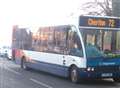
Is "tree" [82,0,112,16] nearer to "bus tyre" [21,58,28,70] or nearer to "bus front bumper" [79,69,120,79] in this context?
"bus tyre" [21,58,28,70]

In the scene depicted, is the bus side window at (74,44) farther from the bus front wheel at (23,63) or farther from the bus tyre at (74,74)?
the bus front wheel at (23,63)

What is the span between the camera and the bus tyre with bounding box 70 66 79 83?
19.3 metres

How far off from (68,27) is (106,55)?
2074 millimetres

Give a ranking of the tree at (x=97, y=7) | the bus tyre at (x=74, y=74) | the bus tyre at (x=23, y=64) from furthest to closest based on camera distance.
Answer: the tree at (x=97, y=7) → the bus tyre at (x=23, y=64) → the bus tyre at (x=74, y=74)

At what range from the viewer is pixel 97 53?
19234 millimetres

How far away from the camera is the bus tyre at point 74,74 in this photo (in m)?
19.3

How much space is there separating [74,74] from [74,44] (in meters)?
1.18

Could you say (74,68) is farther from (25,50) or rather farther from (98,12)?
(98,12)

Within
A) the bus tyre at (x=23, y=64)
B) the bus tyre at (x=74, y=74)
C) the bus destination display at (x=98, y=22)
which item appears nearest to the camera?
the bus tyre at (x=74, y=74)

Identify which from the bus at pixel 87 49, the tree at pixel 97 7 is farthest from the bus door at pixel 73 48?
the tree at pixel 97 7

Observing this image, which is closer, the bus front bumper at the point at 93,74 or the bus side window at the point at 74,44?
the bus front bumper at the point at 93,74

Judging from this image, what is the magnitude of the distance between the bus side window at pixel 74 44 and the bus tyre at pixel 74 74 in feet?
1.85

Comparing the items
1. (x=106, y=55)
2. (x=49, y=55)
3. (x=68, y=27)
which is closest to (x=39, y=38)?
(x=49, y=55)

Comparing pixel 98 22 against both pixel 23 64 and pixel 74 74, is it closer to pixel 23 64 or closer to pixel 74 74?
pixel 74 74
